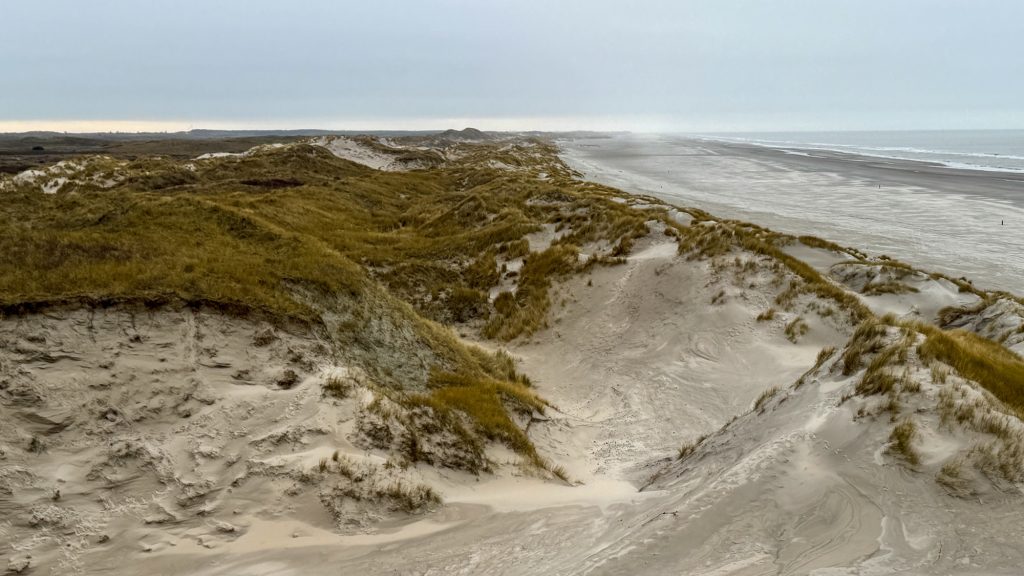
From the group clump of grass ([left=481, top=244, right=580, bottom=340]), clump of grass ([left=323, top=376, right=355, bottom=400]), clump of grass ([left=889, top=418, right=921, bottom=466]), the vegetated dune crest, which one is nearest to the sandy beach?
clump of grass ([left=481, top=244, right=580, bottom=340])

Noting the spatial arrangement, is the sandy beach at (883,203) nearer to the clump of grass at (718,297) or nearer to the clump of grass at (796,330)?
the clump of grass at (796,330)

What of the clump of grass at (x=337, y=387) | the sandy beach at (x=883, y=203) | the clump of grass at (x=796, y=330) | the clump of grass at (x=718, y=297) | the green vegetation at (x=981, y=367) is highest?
the sandy beach at (x=883, y=203)

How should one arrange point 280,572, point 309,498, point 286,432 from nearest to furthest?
point 280,572 < point 309,498 < point 286,432

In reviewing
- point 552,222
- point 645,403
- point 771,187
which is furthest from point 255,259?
point 771,187

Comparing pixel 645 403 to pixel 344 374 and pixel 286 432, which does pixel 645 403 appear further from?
pixel 286 432

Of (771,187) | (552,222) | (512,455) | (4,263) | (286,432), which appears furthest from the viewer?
(771,187)

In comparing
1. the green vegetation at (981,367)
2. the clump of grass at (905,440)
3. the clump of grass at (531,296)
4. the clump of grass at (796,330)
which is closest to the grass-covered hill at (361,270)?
the clump of grass at (531,296)
